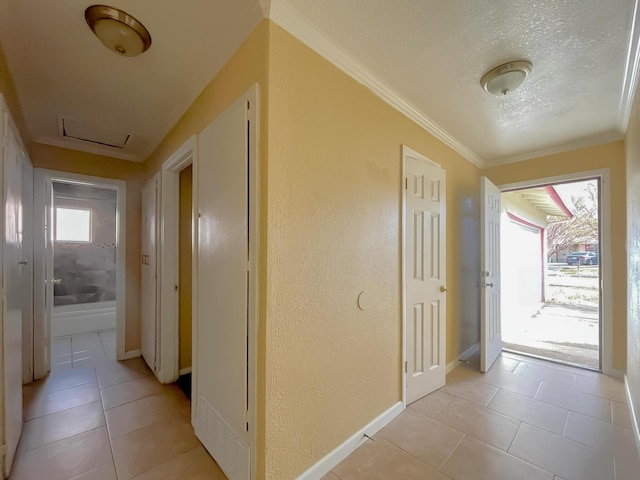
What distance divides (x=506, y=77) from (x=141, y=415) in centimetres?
365

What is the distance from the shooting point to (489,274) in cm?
279

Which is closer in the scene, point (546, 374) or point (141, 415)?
point (141, 415)

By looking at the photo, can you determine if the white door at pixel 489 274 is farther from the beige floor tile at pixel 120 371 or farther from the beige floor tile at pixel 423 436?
the beige floor tile at pixel 120 371

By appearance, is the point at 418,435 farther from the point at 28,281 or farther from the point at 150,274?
the point at 28,281

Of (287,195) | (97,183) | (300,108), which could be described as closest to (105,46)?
(300,108)

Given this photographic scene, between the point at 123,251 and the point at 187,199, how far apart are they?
4.06ft

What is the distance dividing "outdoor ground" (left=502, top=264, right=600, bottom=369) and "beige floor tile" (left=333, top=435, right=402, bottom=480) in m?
2.77

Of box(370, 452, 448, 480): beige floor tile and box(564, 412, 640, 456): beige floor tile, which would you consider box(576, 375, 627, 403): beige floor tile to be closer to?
box(564, 412, 640, 456): beige floor tile

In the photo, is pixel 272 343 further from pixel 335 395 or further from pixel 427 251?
pixel 427 251

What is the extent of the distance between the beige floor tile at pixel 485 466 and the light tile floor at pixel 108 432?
1365 millimetres

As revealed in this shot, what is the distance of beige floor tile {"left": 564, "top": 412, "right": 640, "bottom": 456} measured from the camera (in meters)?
1.65

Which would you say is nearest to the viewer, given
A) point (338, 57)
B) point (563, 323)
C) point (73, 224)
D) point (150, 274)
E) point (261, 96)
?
point (261, 96)

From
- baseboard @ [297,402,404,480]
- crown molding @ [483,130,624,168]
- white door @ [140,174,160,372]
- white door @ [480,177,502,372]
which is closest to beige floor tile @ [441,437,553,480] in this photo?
baseboard @ [297,402,404,480]

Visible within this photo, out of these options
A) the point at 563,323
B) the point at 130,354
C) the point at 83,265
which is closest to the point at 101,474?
the point at 130,354
